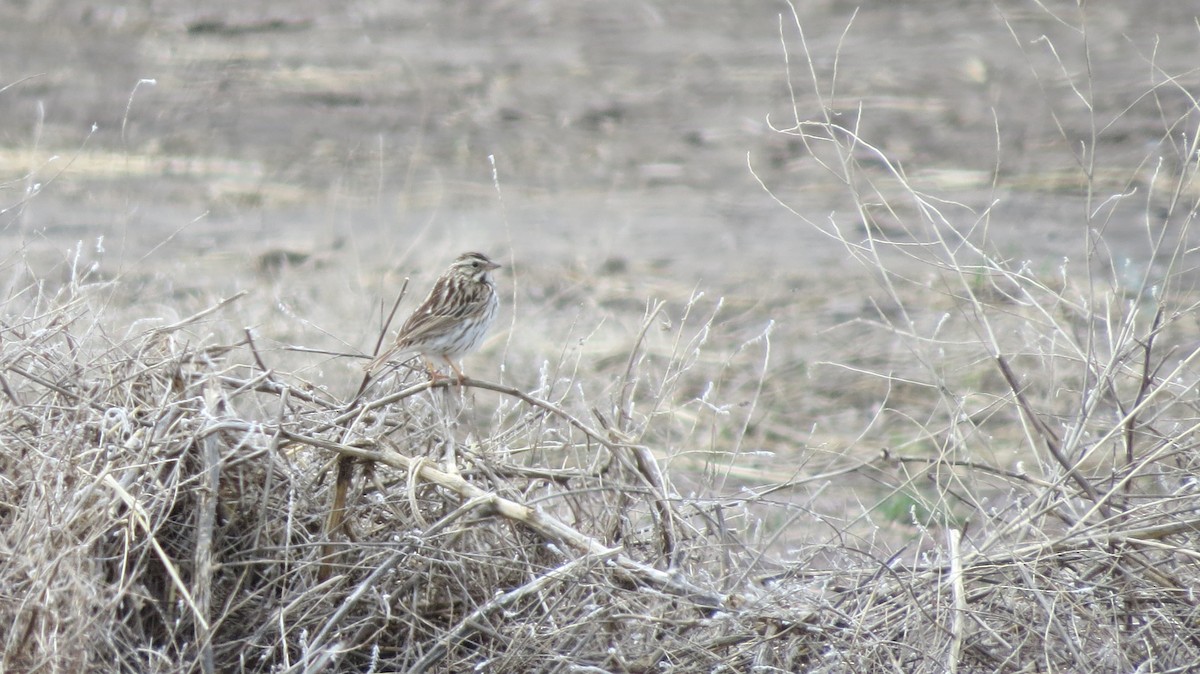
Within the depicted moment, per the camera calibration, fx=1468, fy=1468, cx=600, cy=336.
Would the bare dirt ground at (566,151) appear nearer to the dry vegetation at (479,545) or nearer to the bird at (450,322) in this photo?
the bird at (450,322)

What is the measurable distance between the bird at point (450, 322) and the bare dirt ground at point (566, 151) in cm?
187

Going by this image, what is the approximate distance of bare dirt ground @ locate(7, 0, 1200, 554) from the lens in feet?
38.5

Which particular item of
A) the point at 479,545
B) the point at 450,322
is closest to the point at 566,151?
the point at 450,322

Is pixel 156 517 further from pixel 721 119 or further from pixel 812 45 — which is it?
pixel 812 45

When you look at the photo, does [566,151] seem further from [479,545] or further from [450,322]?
[479,545]

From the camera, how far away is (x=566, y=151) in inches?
634

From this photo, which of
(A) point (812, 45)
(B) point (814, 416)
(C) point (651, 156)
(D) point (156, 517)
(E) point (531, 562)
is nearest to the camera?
(D) point (156, 517)

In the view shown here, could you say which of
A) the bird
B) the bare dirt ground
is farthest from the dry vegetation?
the bare dirt ground

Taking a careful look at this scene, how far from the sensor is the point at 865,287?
1267cm

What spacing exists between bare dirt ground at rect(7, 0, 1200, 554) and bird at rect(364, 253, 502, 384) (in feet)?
6.15

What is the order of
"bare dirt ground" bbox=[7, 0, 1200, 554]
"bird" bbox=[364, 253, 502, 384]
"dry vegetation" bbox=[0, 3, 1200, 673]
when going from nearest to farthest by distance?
"dry vegetation" bbox=[0, 3, 1200, 673]
"bird" bbox=[364, 253, 502, 384]
"bare dirt ground" bbox=[7, 0, 1200, 554]

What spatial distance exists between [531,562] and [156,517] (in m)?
1.31

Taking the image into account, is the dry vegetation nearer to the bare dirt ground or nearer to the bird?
the bird

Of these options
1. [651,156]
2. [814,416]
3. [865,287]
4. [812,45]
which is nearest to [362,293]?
[814,416]
